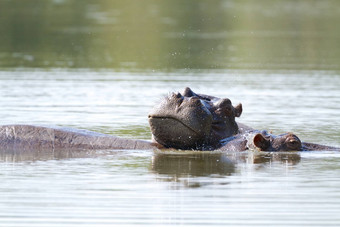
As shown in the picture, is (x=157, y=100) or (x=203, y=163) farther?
(x=157, y=100)

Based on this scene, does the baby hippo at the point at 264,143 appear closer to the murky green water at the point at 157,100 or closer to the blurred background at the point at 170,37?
the murky green water at the point at 157,100

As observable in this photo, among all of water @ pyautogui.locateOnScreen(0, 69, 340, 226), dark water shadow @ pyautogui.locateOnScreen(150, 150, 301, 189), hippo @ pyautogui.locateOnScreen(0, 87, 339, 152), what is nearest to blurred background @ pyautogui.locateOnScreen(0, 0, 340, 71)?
water @ pyautogui.locateOnScreen(0, 69, 340, 226)

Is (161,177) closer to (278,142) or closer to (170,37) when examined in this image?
(278,142)

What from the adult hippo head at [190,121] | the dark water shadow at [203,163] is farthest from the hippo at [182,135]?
the dark water shadow at [203,163]

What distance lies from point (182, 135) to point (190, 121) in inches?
10.1

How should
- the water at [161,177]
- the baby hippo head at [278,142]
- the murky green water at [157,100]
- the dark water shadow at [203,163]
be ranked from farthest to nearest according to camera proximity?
1. the baby hippo head at [278,142]
2. the dark water shadow at [203,163]
3. the murky green water at [157,100]
4. the water at [161,177]

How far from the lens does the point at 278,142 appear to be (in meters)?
10.6

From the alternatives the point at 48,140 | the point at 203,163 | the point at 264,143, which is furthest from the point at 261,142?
the point at 48,140

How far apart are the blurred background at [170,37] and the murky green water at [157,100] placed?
0.26 ft

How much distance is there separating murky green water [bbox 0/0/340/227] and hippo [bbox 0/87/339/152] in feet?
0.66

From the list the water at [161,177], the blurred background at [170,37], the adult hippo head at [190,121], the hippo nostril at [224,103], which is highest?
the blurred background at [170,37]

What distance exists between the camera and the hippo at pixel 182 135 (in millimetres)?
10164

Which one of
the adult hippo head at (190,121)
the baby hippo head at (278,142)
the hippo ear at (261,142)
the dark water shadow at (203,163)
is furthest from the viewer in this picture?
the baby hippo head at (278,142)

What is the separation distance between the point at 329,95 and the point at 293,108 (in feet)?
6.04
